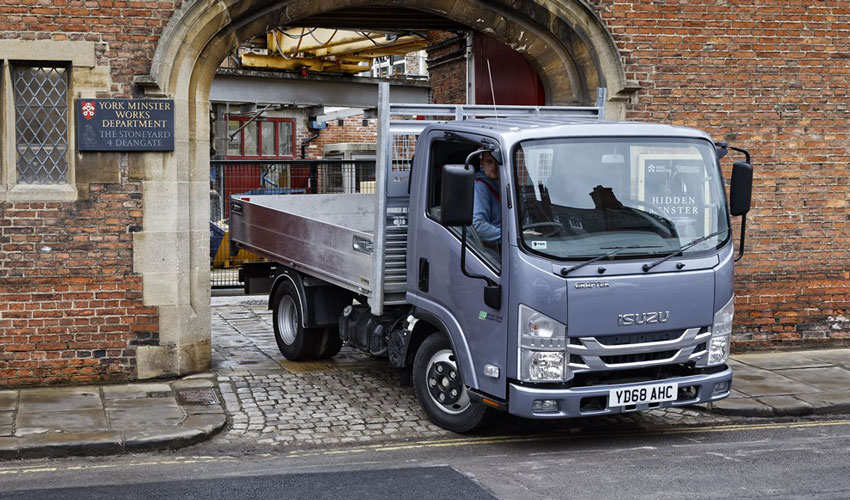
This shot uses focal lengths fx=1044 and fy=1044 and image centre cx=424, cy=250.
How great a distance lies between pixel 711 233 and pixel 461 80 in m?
8.62

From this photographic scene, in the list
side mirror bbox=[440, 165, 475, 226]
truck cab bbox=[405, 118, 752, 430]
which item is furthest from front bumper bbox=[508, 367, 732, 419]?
side mirror bbox=[440, 165, 475, 226]

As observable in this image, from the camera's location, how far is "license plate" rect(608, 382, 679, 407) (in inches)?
296

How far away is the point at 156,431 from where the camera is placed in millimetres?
8109

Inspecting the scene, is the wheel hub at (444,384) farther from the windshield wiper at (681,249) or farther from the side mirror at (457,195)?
the windshield wiper at (681,249)

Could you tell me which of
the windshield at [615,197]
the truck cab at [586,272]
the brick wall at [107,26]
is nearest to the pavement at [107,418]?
the truck cab at [586,272]

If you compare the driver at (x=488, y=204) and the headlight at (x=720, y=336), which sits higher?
the driver at (x=488, y=204)

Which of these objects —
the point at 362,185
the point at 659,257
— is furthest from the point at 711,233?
the point at 362,185

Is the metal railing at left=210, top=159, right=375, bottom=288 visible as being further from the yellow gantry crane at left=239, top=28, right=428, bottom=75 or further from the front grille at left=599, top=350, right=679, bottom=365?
the front grille at left=599, top=350, right=679, bottom=365

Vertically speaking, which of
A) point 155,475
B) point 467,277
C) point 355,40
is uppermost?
point 355,40

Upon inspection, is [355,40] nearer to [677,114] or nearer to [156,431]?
[677,114]

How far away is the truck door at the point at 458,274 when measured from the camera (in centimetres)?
764

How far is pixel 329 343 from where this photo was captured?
11500 mm

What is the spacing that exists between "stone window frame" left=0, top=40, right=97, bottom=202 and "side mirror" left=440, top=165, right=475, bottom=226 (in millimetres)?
4211

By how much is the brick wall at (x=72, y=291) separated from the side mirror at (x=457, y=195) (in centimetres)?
392
